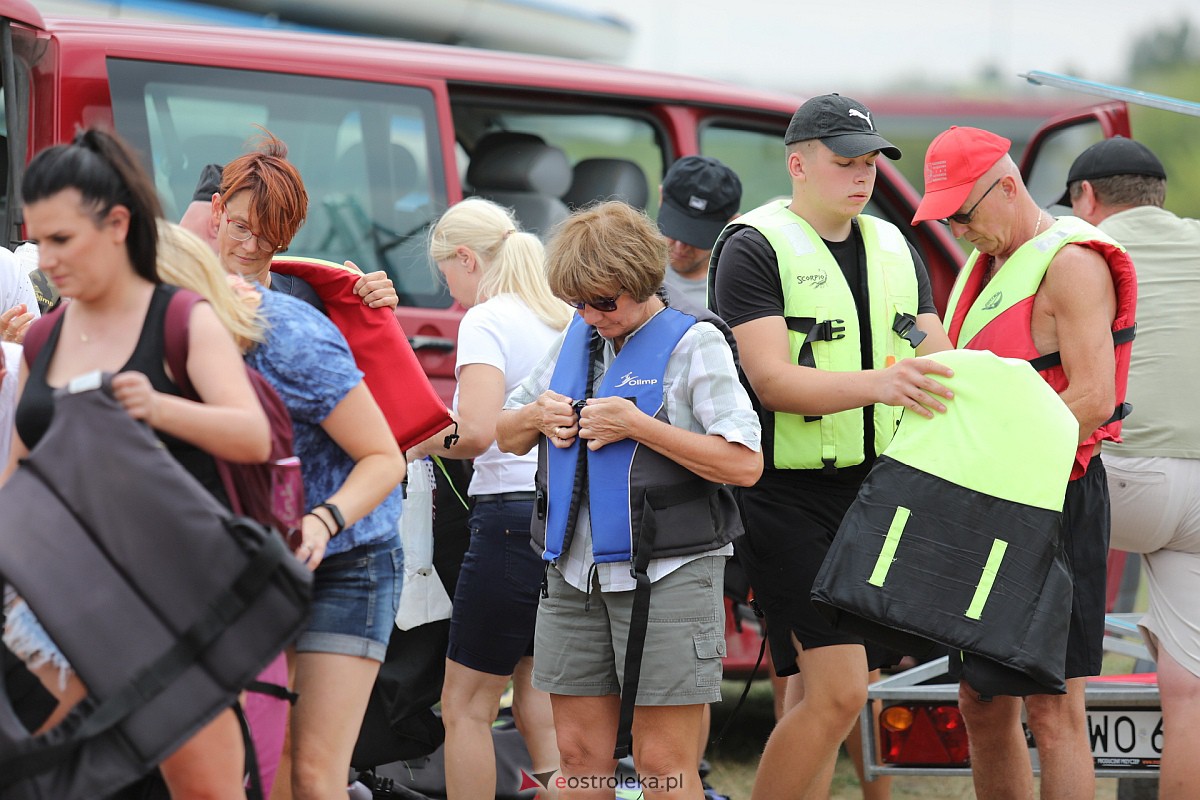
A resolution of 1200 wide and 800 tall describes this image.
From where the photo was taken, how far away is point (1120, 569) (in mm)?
5371

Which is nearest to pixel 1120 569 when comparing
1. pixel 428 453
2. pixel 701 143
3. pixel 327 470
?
pixel 701 143

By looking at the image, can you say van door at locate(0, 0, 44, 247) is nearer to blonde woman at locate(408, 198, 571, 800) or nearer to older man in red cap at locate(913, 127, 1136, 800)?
blonde woman at locate(408, 198, 571, 800)

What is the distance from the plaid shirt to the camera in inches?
122

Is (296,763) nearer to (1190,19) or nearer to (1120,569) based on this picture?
(1120,569)

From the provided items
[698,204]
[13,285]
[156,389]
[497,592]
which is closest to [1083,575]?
[497,592]

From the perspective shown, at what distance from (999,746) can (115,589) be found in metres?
2.39

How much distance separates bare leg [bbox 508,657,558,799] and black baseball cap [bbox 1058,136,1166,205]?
233cm

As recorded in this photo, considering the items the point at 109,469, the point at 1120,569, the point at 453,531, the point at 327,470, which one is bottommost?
the point at 1120,569

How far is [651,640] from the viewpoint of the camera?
309cm

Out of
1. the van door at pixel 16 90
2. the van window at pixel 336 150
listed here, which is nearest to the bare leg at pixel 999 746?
the van window at pixel 336 150

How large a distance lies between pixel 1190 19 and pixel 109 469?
33.2 m

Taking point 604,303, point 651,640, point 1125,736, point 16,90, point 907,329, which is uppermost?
point 16,90

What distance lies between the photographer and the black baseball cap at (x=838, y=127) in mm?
3574

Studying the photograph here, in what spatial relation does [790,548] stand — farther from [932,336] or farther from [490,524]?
[490,524]
